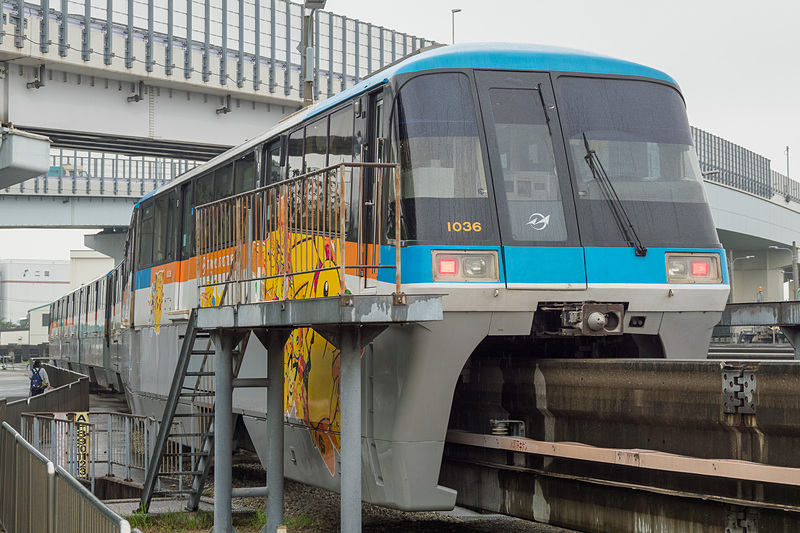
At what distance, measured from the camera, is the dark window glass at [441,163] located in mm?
8195

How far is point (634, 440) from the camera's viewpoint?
7336 mm

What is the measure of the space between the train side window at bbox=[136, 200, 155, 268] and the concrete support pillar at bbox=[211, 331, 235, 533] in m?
7.28

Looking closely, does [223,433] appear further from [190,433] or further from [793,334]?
[793,334]

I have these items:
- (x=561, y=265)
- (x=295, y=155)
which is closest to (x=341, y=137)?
(x=295, y=155)

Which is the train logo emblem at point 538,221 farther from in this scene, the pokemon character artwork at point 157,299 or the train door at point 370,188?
the pokemon character artwork at point 157,299

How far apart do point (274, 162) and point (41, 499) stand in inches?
168

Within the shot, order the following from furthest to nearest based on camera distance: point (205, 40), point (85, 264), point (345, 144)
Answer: point (85, 264) → point (205, 40) → point (345, 144)

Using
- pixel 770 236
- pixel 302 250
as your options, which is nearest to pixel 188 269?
pixel 302 250

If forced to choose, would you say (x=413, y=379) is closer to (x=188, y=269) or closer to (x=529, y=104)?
(x=529, y=104)

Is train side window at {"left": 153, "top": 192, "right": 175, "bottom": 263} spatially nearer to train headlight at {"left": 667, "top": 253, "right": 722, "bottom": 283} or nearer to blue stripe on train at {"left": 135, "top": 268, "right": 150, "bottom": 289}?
blue stripe on train at {"left": 135, "top": 268, "right": 150, "bottom": 289}

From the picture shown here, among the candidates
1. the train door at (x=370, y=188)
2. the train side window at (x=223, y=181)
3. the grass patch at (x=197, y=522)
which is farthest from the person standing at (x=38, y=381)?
the train door at (x=370, y=188)

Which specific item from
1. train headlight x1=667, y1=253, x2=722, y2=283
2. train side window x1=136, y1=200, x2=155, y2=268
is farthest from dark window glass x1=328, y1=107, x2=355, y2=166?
train side window x1=136, y1=200, x2=155, y2=268

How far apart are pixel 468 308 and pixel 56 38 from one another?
21779mm

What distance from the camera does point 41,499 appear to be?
8711mm
